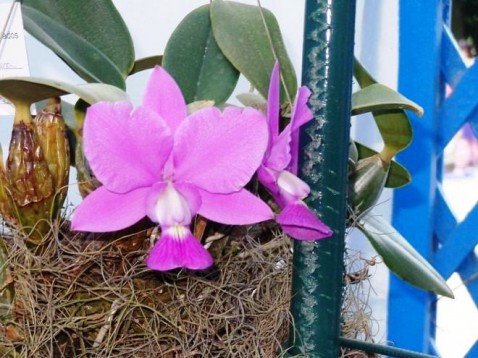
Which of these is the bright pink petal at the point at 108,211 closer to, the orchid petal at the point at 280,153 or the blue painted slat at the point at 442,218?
Result: the orchid petal at the point at 280,153

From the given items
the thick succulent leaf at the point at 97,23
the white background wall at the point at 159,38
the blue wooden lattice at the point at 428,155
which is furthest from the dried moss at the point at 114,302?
the blue wooden lattice at the point at 428,155

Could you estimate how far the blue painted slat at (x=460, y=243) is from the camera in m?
1.09

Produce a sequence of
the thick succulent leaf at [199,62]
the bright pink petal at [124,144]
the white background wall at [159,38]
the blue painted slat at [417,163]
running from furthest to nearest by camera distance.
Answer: the blue painted slat at [417,163], the white background wall at [159,38], the thick succulent leaf at [199,62], the bright pink petal at [124,144]

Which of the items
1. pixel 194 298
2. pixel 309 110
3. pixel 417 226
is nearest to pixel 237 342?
pixel 194 298

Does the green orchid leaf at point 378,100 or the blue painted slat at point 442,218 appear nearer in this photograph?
the green orchid leaf at point 378,100

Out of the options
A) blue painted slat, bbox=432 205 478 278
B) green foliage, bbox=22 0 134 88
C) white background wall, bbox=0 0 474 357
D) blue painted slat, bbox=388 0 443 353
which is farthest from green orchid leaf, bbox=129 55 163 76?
blue painted slat, bbox=432 205 478 278

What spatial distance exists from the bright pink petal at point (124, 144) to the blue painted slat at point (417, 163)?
2.64ft

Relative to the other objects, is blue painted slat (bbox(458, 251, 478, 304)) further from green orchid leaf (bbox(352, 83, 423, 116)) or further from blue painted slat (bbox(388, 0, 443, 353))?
green orchid leaf (bbox(352, 83, 423, 116))

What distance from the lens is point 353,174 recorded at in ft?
1.43

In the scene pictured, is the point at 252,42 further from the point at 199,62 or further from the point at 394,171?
the point at 394,171

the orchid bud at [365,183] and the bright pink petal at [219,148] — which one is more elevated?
the bright pink petal at [219,148]

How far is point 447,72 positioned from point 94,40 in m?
0.81

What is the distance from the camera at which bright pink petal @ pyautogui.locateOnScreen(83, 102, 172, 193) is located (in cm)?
30

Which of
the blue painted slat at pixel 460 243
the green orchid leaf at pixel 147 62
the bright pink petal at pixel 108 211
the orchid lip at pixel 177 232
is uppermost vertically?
the green orchid leaf at pixel 147 62
